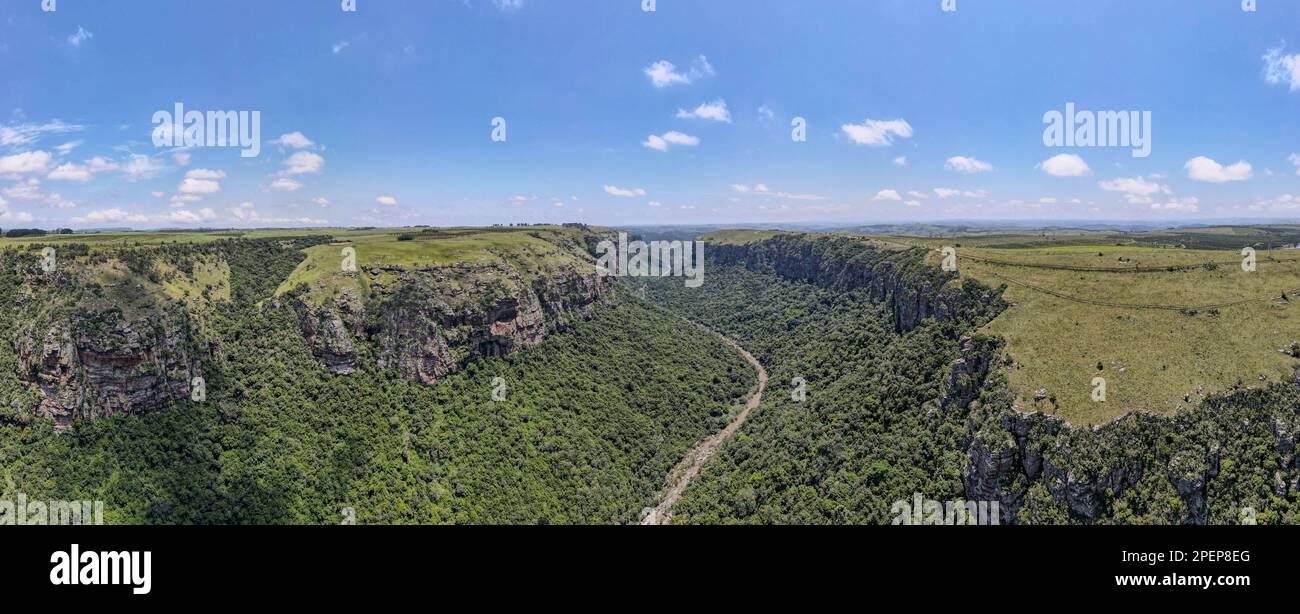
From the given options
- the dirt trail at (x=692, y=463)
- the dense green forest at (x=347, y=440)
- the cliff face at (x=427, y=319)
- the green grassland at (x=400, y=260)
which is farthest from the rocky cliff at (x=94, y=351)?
the dirt trail at (x=692, y=463)

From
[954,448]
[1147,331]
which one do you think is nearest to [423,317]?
[954,448]

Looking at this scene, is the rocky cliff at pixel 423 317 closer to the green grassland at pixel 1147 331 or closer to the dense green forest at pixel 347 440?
the dense green forest at pixel 347 440

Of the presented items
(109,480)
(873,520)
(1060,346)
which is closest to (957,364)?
(1060,346)

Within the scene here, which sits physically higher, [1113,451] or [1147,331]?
[1147,331]

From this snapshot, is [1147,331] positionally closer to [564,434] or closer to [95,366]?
[564,434]

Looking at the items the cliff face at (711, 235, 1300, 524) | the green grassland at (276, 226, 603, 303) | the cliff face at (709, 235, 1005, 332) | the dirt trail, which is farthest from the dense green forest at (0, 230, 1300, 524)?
the green grassland at (276, 226, 603, 303)

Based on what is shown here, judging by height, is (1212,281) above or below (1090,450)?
above

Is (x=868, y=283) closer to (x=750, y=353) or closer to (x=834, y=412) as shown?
(x=750, y=353)
